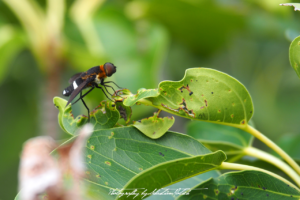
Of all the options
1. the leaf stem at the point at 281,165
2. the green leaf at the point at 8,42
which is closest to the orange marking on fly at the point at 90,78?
the leaf stem at the point at 281,165

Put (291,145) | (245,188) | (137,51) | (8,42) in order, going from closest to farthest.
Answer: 1. (245,188)
2. (291,145)
3. (8,42)
4. (137,51)

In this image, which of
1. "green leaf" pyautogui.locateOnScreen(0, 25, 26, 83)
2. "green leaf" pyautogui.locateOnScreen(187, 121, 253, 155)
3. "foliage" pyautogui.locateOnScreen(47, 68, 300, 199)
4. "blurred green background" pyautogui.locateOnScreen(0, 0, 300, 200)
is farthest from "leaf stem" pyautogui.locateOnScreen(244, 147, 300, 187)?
"green leaf" pyautogui.locateOnScreen(0, 25, 26, 83)

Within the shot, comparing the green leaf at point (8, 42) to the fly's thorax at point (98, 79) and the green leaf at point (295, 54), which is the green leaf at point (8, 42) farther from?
the green leaf at point (295, 54)

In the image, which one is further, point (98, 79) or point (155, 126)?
point (98, 79)

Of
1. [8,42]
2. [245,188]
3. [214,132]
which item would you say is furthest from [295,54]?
[8,42]

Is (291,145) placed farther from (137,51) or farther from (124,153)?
(137,51)

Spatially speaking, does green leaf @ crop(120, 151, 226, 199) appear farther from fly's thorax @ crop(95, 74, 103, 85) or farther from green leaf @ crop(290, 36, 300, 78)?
fly's thorax @ crop(95, 74, 103, 85)

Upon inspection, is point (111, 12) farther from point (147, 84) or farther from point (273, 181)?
point (273, 181)
